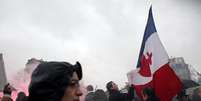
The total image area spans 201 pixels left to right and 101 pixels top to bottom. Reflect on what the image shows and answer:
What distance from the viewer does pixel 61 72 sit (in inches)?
86.8

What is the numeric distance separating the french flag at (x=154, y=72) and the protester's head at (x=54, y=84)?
19.9 ft

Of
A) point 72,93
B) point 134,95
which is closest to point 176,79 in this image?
point 134,95

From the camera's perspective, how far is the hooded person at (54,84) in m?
2.18

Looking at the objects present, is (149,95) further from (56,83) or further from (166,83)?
(56,83)

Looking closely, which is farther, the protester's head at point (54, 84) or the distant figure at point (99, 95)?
the distant figure at point (99, 95)

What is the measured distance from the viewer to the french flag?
8.38 meters

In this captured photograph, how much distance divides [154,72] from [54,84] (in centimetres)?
691

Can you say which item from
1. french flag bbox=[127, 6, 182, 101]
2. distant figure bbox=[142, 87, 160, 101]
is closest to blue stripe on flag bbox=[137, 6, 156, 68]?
french flag bbox=[127, 6, 182, 101]

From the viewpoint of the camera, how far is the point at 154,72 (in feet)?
29.4

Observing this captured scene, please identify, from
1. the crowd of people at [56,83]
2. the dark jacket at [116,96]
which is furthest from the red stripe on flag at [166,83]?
the crowd of people at [56,83]

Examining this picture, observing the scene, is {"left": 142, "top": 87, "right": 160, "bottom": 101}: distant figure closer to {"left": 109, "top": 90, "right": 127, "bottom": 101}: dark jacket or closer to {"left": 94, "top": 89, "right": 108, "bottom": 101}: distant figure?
{"left": 109, "top": 90, "right": 127, "bottom": 101}: dark jacket

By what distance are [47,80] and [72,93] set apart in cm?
14

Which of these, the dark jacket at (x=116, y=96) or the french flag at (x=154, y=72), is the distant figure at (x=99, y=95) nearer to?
the french flag at (x=154, y=72)

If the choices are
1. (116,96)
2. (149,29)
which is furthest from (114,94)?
(149,29)
